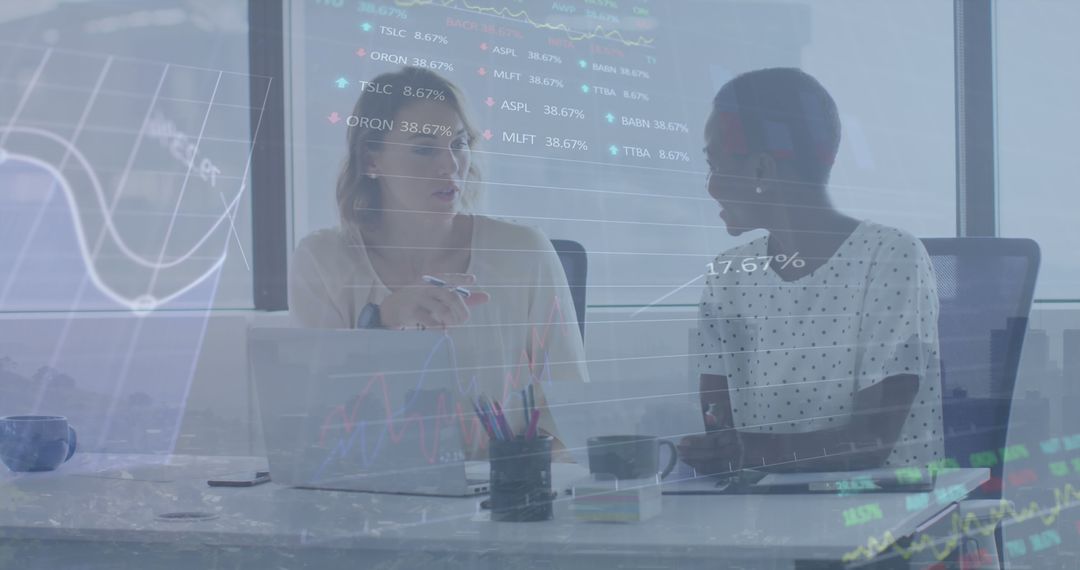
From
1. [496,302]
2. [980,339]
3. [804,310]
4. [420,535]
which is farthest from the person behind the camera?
[980,339]

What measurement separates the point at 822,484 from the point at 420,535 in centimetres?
41

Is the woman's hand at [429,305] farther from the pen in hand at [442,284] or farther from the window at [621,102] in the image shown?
the window at [621,102]

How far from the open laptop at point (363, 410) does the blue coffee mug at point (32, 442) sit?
0.34m

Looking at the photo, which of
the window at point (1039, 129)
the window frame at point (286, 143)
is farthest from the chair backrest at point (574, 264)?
the window at point (1039, 129)

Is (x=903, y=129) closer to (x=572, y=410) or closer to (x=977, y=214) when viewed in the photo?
(x=977, y=214)

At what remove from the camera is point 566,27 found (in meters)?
0.94

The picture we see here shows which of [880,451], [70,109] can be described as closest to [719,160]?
[880,451]

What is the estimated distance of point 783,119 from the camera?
1.16m

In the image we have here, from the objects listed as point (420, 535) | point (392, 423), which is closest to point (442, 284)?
point (392, 423)

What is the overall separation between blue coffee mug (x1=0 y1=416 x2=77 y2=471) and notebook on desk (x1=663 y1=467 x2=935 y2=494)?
2.38 feet

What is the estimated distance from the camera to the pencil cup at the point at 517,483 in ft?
2.48

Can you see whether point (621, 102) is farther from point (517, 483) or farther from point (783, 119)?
point (517, 483)

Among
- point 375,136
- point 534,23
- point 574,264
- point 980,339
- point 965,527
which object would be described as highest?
point 534,23

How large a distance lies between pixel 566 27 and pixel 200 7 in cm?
41
